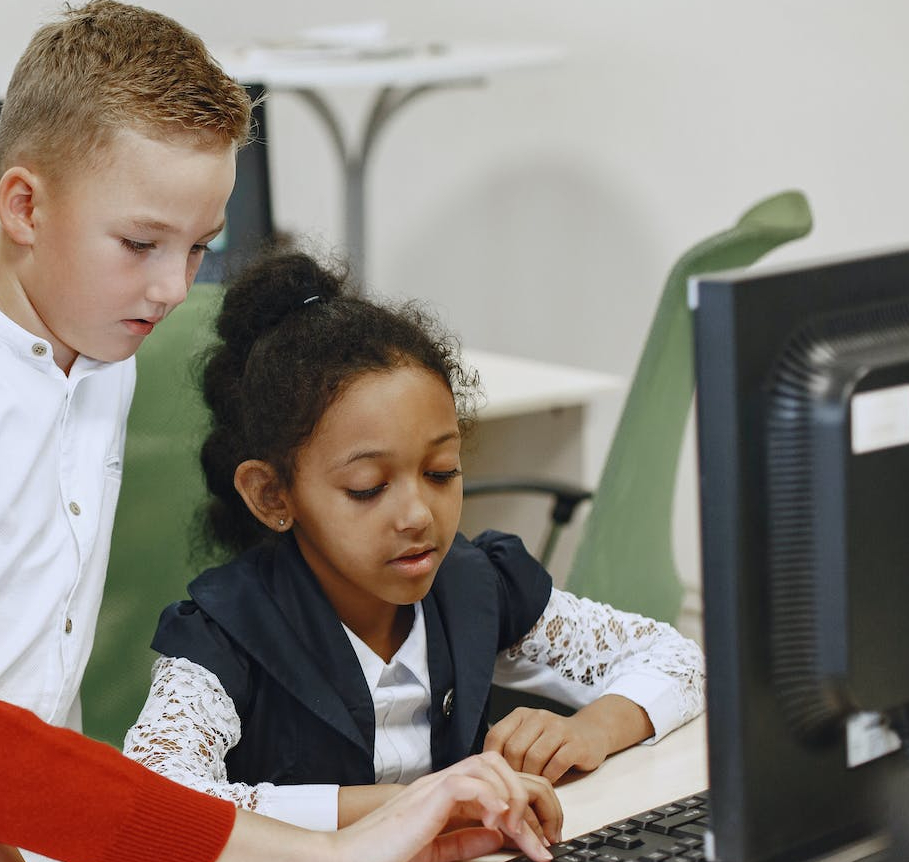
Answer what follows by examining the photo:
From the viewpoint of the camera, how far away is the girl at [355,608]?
37.7 inches

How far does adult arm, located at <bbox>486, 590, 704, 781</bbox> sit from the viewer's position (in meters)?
0.94

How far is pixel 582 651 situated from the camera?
1114 mm

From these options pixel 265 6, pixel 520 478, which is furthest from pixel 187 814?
pixel 265 6

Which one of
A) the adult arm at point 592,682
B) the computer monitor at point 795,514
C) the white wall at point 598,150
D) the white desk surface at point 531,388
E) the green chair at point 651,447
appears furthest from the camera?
the white wall at point 598,150

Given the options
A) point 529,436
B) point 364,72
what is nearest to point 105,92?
point 529,436

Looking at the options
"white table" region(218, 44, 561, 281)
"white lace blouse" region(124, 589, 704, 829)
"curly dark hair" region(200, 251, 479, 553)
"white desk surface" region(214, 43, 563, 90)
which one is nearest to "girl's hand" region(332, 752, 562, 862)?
"white lace blouse" region(124, 589, 704, 829)

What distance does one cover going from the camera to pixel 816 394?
581 millimetres

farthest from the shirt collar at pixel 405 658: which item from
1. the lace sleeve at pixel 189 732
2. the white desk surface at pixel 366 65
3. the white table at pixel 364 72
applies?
the white desk surface at pixel 366 65

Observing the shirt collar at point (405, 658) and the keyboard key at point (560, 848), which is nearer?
the keyboard key at point (560, 848)

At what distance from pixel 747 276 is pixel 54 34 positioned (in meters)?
0.65

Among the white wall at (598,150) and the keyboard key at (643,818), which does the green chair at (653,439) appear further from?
the white wall at (598,150)

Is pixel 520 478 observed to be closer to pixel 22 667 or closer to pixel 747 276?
pixel 22 667

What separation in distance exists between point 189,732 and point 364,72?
1816mm

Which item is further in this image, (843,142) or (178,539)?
(843,142)
